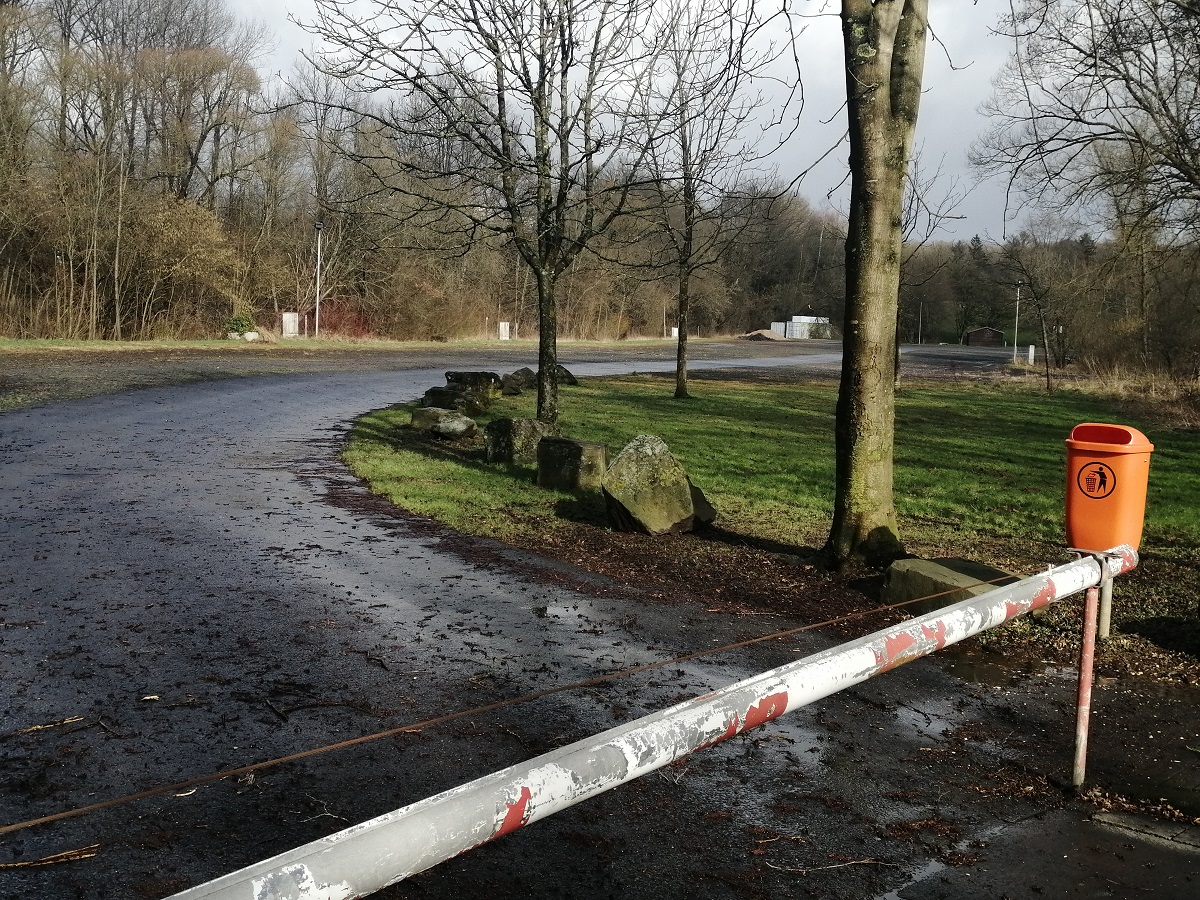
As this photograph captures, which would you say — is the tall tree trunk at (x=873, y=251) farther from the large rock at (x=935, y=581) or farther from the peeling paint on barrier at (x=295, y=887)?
the peeling paint on barrier at (x=295, y=887)

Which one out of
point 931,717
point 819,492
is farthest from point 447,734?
point 819,492

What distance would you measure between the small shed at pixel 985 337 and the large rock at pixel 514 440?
285 feet

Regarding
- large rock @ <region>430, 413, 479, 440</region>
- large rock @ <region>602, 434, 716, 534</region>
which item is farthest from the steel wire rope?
large rock @ <region>430, 413, 479, 440</region>

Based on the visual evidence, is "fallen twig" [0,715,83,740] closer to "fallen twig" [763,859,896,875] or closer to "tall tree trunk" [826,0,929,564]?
"fallen twig" [763,859,896,875]

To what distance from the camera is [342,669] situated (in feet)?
18.5

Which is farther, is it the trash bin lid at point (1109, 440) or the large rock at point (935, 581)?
the large rock at point (935, 581)

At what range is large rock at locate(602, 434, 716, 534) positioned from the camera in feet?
30.8

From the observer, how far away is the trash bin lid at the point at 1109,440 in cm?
443

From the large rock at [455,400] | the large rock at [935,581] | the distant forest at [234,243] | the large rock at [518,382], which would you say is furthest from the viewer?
the distant forest at [234,243]

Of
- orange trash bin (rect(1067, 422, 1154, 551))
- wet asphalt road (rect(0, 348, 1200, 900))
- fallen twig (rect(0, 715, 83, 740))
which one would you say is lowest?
wet asphalt road (rect(0, 348, 1200, 900))

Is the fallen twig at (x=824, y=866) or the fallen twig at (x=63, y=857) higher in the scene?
the fallen twig at (x=63, y=857)

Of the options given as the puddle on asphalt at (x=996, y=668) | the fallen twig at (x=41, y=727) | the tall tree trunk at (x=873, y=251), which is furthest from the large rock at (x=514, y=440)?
the fallen twig at (x=41, y=727)

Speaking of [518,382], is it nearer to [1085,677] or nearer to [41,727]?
[41,727]

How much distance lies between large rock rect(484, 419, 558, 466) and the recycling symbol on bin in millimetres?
9270
